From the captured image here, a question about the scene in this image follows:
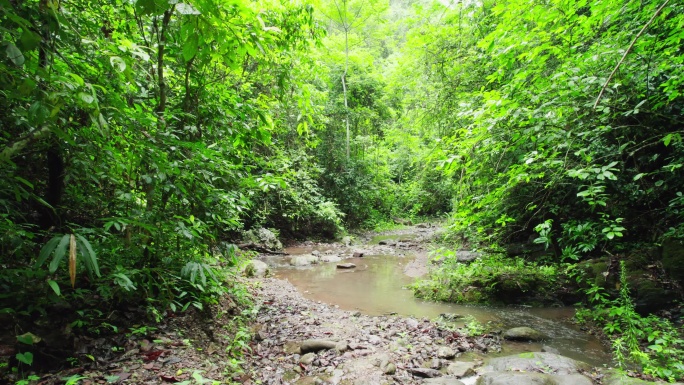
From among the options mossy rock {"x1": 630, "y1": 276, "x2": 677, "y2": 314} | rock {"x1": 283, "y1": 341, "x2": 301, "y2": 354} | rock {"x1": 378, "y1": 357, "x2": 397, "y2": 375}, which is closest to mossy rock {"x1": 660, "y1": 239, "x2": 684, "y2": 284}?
mossy rock {"x1": 630, "y1": 276, "x2": 677, "y2": 314}

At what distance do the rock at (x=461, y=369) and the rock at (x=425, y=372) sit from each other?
18 cm

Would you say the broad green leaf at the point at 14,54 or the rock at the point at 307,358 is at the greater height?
the broad green leaf at the point at 14,54

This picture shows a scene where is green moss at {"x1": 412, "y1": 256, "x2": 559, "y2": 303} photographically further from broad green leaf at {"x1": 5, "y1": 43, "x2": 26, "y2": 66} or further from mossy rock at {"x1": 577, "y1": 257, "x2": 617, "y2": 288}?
broad green leaf at {"x1": 5, "y1": 43, "x2": 26, "y2": 66}

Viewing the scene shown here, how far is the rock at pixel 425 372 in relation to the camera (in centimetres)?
388

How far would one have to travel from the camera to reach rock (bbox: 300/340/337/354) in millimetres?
4402

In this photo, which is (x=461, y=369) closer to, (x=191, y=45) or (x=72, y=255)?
(x=72, y=255)

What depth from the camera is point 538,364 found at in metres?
3.97

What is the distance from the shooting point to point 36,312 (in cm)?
270

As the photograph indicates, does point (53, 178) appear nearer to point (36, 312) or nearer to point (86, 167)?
point (86, 167)

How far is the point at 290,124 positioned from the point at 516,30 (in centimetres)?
1120

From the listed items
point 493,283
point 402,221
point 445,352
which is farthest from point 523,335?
point 402,221

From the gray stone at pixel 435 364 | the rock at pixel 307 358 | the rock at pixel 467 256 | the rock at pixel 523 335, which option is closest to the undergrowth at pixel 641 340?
the rock at pixel 523 335

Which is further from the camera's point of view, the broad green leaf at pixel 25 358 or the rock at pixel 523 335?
the rock at pixel 523 335

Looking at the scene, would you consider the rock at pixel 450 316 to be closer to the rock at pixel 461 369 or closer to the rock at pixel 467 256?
the rock at pixel 461 369
